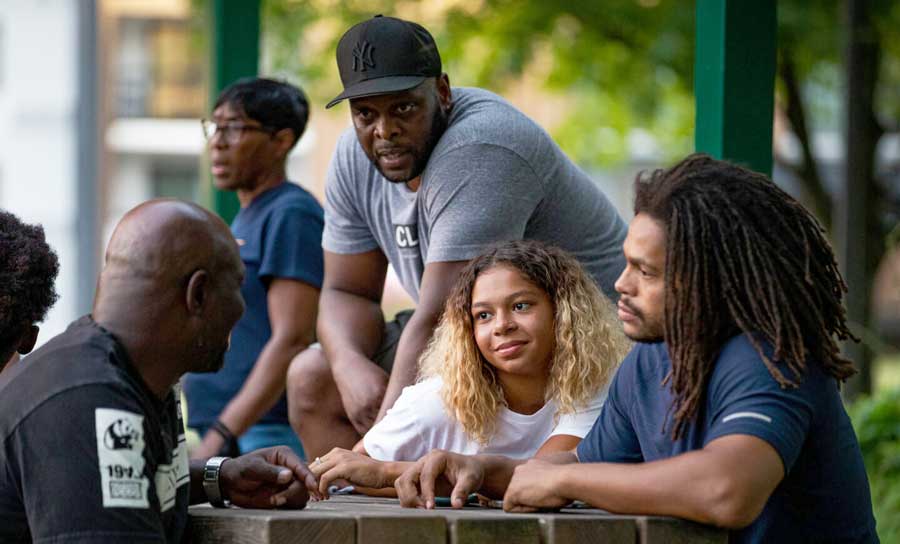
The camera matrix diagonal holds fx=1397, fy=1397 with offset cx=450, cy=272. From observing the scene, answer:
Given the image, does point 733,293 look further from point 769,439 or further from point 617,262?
point 617,262

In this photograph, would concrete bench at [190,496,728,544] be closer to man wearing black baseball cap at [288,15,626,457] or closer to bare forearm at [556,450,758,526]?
bare forearm at [556,450,758,526]

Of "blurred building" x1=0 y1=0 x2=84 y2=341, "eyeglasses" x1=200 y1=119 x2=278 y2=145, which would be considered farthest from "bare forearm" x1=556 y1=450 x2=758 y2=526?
"blurred building" x1=0 y1=0 x2=84 y2=341

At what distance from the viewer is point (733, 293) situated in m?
2.84

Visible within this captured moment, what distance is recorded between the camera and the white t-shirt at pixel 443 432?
3647mm

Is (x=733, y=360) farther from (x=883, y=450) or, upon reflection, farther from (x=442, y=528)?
(x=883, y=450)

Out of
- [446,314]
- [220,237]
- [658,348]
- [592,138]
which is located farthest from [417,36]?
[592,138]

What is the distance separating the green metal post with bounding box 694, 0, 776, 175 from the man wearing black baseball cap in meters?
0.44

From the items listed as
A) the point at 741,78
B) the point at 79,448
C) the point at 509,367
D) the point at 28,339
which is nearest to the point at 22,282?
the point at 28,339

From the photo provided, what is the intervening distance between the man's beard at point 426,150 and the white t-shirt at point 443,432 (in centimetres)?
66

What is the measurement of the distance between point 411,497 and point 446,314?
85cm

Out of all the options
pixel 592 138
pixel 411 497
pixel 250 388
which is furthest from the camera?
pixel 592 138

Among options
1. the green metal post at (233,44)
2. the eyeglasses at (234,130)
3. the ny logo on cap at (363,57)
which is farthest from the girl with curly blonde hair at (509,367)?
the green metal post at (233,44)

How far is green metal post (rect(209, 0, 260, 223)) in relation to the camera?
6559 mm

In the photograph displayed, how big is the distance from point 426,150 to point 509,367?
2.38 ft
